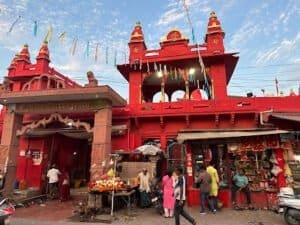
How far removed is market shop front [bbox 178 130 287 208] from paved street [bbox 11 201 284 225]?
3.72 feet

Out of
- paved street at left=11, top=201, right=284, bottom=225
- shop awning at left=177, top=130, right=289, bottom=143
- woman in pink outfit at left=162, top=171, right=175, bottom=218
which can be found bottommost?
paved street at left=11, top=201, right=284, bottom=225

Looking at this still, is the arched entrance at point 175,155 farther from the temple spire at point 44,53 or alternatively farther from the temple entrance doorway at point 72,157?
the temple spire at point 44,53

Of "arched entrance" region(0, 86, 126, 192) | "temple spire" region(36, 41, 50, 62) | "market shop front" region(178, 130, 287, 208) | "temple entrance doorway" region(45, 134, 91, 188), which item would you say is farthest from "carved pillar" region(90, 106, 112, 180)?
"temple spire" region(36, 41, 50, 62)

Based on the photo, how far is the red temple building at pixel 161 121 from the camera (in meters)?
11.8

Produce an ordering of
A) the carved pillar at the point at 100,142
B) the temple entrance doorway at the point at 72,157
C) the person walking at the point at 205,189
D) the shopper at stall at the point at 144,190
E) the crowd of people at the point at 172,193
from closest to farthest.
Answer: the crowd of people at the point at 172,193 < the person walking at the point at 205,189 < the shopper at stall at the point at 144,190 < the carved pillar at the point at 100,142 < the temple entrance doorway at the point at 72,157

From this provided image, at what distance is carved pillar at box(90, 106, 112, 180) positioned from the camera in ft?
37.8

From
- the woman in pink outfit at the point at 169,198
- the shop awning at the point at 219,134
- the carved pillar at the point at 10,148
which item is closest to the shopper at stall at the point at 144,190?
the woman in pink outfit at the point at 169,198

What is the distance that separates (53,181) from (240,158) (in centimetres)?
1001

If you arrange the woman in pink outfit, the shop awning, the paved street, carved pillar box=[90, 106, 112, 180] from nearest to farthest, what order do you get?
1. the paved street
2. the woman in pink outfit
3. the shop awning
4. carved pillar box=[90, 106, 112, 180]

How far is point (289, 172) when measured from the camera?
1128 centimetres

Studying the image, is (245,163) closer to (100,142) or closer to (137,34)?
(100,142)

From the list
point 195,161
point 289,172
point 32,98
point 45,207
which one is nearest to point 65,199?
point 45,207

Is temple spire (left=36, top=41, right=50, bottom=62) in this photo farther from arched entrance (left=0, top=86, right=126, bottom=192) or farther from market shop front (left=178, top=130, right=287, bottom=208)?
market shop front (left=178, top=130, right=287, bottom=208)

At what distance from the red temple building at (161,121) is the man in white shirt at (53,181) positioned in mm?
1015
